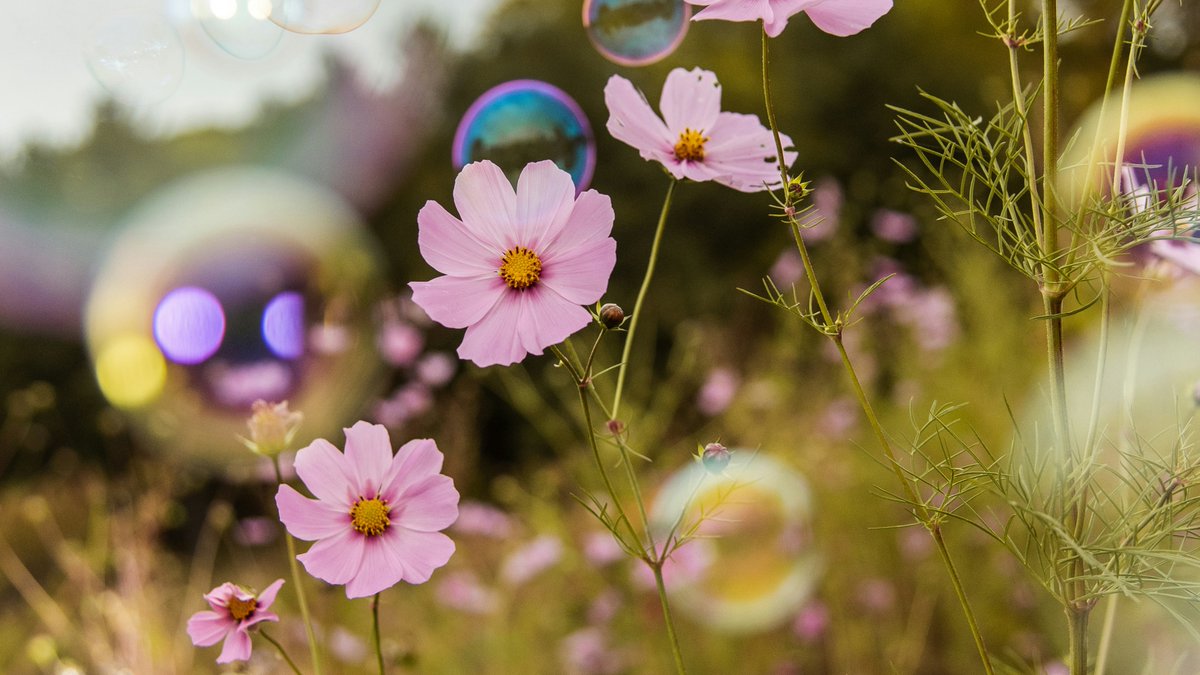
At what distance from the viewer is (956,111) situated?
0.50m

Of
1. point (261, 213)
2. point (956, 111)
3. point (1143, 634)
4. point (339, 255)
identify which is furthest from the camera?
point (261, 213)

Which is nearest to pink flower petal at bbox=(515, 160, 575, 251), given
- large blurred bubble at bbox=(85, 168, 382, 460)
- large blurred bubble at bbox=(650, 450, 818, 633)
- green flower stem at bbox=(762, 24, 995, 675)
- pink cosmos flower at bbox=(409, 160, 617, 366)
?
pink cosmos flower at bbox=(409, 160, 617, 366)

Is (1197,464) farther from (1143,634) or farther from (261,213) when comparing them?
(261,213)

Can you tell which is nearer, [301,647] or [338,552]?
[338,552]

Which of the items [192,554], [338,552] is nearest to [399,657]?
[338,552]

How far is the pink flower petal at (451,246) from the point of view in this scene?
17.2 inches

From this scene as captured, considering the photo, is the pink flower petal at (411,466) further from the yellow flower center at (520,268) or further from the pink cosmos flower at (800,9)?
the pink cosmos flower at (800,9)

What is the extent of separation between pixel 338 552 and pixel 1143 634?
1664 mm

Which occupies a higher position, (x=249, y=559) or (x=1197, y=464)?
(x=249, y=559)

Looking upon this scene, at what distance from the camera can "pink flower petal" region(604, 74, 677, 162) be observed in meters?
0.50

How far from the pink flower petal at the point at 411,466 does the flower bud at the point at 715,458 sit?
5.6 inches

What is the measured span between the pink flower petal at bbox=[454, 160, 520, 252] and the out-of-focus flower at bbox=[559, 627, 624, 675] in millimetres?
1644

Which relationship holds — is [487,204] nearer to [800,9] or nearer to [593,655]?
A: [800,9]

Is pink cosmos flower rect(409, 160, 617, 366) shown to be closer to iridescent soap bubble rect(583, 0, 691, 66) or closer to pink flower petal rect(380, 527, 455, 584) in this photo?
pink flower petal rect(380, 527, 455, 584)
